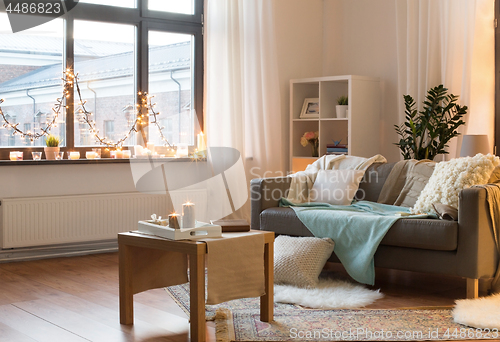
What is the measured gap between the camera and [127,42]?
4941mm

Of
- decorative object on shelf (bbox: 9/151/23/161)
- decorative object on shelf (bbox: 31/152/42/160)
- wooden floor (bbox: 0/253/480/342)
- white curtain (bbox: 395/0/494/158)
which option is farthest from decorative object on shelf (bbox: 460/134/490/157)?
decorative object on shelf (bbox: 9/151/23/161)

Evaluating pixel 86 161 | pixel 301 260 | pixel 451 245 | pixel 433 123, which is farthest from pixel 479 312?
pixel 86 161

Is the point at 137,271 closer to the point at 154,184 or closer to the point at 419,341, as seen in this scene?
the point at 419,341

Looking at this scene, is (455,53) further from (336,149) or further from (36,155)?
(36,155)

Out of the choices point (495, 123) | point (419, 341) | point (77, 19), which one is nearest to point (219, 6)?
point (77, 19)

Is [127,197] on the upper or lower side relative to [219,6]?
lower

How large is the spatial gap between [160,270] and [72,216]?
1.82 m

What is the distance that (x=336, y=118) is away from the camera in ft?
16.9

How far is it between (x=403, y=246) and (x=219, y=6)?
2.87 metres

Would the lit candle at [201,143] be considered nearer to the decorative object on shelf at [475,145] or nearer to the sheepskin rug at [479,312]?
the decorative object on shelf at [475,145]

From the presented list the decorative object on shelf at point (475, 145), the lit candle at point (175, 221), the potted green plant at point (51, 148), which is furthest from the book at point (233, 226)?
the potted green plant at point (51, 148)

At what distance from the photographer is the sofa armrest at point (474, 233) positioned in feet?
9.57

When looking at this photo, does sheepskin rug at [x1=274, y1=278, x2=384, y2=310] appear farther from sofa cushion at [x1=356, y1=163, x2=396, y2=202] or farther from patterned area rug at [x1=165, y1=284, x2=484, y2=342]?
sofa cushion at [x1=356, y1=163, x2=396, y2=202]

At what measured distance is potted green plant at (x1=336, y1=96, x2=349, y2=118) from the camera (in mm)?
5098
